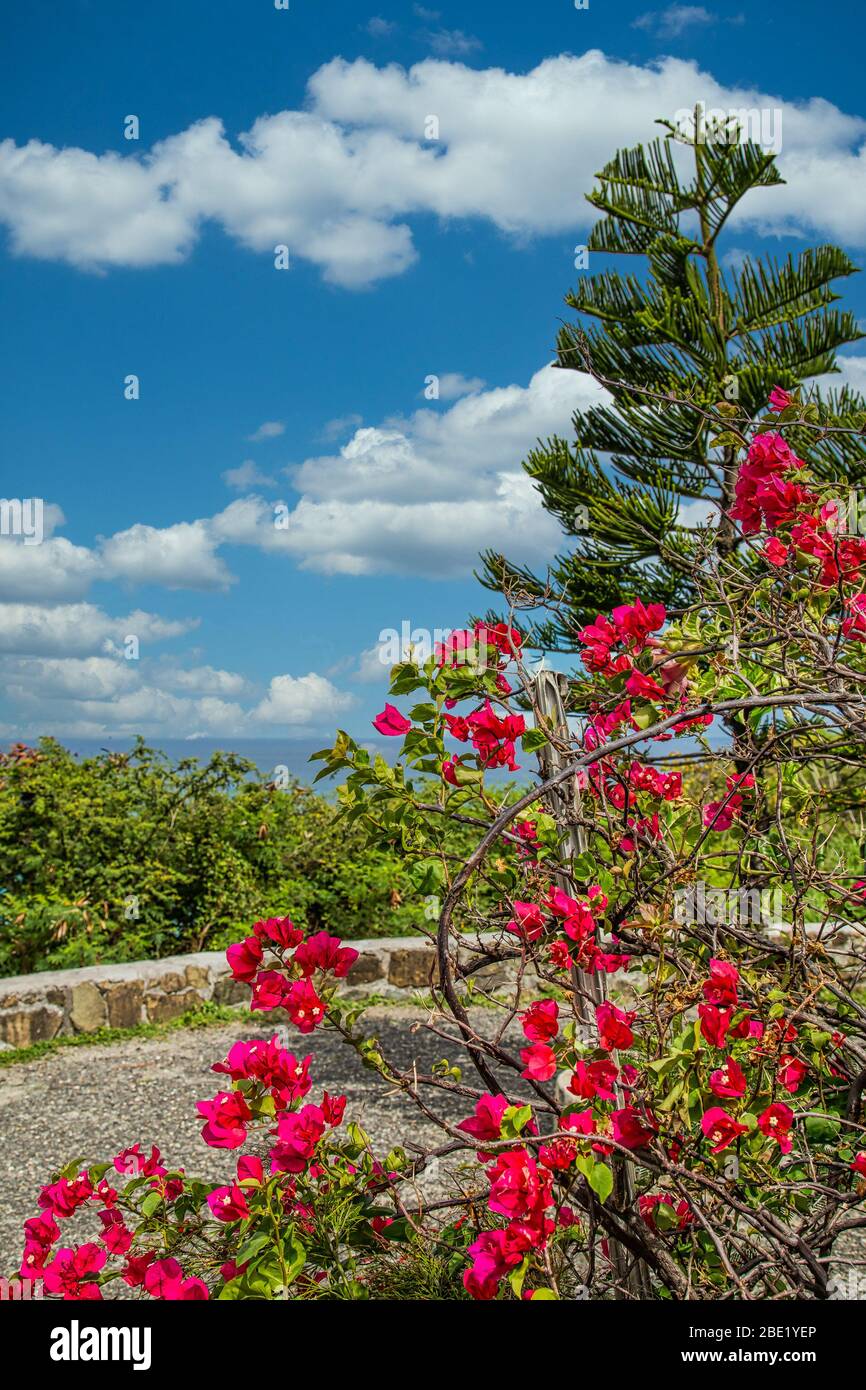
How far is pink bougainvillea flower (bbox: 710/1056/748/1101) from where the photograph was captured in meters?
1.43

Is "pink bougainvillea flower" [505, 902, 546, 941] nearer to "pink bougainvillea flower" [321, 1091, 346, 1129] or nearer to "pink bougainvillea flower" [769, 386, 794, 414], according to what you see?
"pink bougainvillea flower" [321, 1091, 346, 1129]

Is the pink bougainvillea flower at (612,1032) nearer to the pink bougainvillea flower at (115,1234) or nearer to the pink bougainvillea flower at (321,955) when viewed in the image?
the pink bougainvillea flower at (321,955)

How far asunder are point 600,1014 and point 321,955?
0.51 m

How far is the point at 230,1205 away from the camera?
1695 millimetres

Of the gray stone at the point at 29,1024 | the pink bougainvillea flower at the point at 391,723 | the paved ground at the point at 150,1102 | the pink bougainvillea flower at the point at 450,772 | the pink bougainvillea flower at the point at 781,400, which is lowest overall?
the paved ground at the point at 150,1102

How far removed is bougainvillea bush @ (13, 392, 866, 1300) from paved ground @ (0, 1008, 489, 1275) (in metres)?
1.93

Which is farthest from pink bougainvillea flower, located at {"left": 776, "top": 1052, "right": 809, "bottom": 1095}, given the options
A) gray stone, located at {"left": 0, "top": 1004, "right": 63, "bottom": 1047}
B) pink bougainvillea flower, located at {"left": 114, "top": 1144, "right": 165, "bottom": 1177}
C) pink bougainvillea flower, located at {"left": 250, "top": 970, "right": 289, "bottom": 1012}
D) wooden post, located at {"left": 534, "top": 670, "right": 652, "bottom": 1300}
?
gray stone, located at {"left": 0, "top": 1004, "right": 63, "bottom": 1047}

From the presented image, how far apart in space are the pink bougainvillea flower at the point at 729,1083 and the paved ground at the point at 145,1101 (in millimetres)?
2789

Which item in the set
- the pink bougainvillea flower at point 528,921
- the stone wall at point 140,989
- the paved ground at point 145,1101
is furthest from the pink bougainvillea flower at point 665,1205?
the stone wall at point 140,989

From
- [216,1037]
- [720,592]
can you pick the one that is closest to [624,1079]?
[720,592]

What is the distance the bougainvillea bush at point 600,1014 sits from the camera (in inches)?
59.0

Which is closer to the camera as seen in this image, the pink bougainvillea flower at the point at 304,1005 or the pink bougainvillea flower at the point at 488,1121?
the pink bougainvillea flower at the point at 488,1121

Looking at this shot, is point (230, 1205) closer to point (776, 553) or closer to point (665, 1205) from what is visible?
point (665, 1205)
